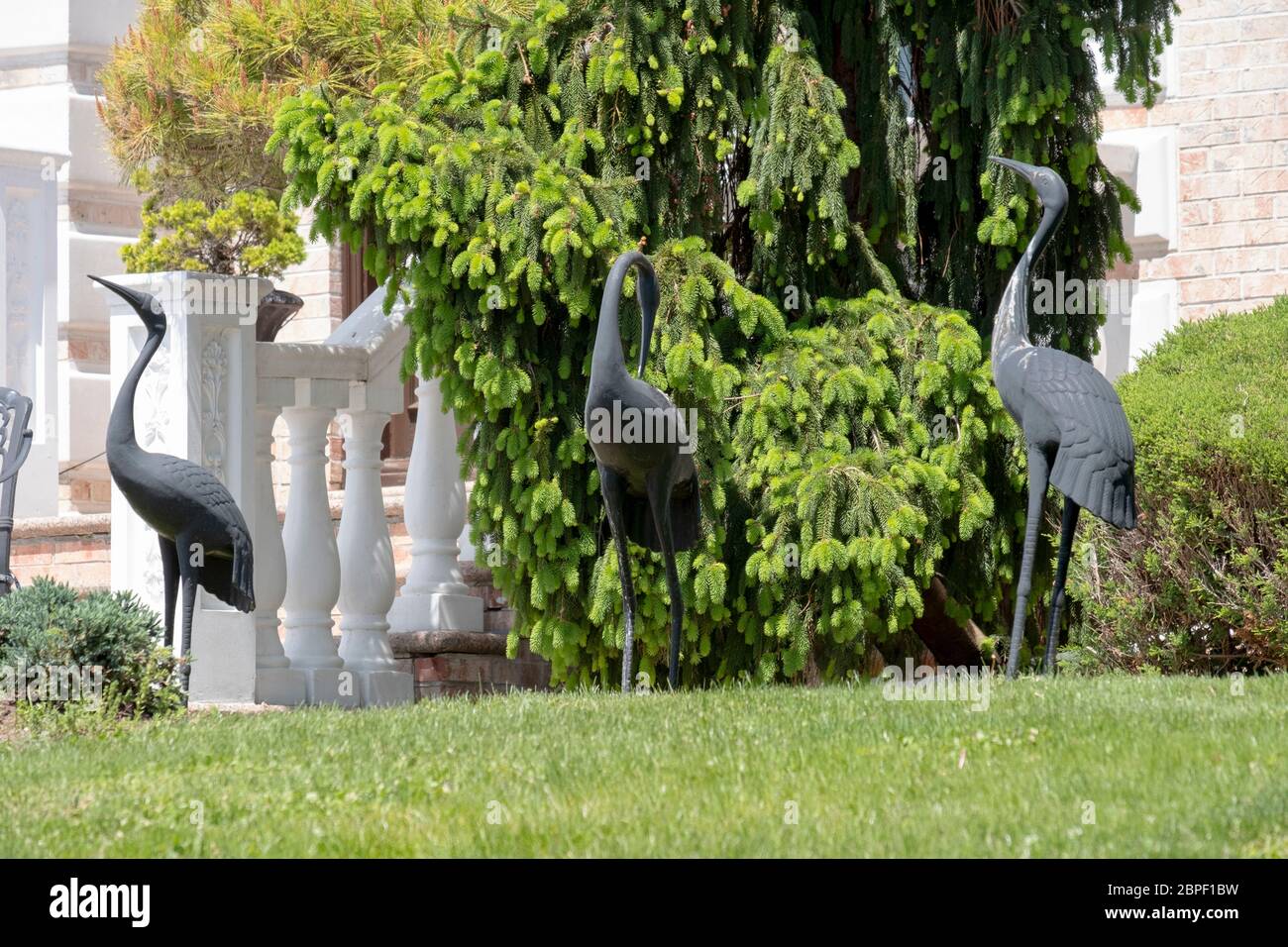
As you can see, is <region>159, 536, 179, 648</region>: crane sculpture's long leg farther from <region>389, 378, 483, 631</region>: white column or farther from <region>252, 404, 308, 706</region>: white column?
<region>389, 378, 483, 631</region>: white column

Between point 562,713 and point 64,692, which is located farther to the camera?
point 64,692

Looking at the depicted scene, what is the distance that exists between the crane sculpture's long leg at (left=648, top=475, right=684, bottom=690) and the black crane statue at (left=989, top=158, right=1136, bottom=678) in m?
1.39

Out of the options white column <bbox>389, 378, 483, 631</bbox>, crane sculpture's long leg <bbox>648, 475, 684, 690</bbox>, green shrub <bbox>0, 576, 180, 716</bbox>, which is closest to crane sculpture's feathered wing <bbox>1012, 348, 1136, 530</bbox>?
crane sculpture's long leg <bbox>648, 475, 684, 690</bbox>

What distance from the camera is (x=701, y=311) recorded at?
29.9ft

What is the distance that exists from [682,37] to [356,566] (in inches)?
130

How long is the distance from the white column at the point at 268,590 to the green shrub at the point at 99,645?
1.28 m

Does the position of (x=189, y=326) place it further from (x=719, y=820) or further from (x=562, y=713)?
(x=719, y=820)

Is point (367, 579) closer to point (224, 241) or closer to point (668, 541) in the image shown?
point (668, 541)

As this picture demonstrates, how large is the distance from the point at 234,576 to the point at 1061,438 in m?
3.54

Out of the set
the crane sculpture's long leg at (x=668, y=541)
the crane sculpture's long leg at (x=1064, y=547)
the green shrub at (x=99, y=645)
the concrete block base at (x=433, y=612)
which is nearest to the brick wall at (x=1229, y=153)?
the concrete block base at (x=433, y=612)

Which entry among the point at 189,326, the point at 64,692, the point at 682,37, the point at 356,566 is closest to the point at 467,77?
the point at 682,37

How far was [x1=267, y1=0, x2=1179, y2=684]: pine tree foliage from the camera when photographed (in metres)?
→ 8.93
